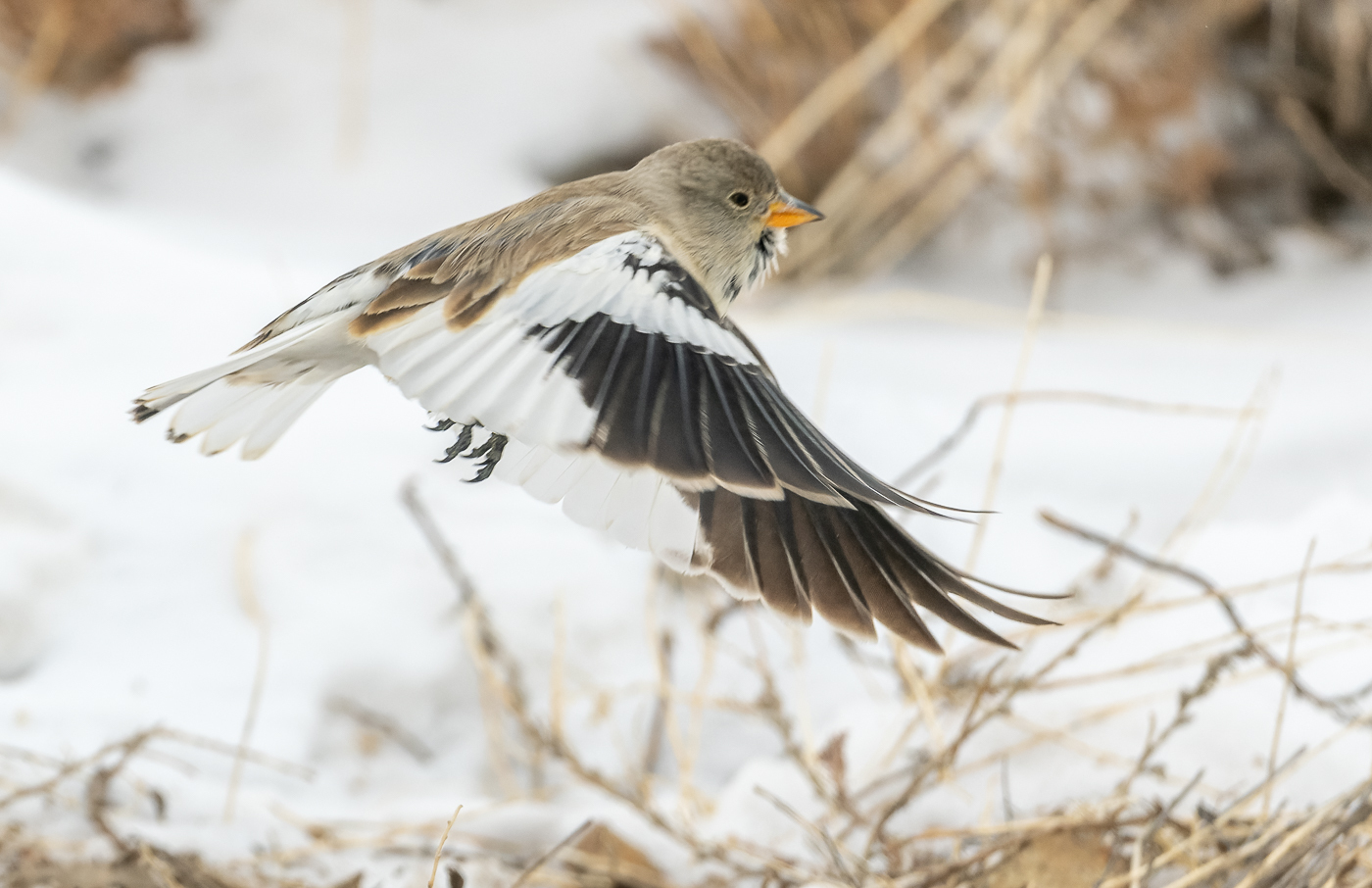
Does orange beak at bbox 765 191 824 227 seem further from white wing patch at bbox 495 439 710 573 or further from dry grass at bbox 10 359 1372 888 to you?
white wing patch at bbox 495 439 710 573

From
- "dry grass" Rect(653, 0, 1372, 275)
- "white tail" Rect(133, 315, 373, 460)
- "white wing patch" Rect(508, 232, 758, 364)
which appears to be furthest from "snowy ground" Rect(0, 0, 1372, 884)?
"white wing patch" Rect(508, 232, 758, 364)

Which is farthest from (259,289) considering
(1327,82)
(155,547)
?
(1327,82)

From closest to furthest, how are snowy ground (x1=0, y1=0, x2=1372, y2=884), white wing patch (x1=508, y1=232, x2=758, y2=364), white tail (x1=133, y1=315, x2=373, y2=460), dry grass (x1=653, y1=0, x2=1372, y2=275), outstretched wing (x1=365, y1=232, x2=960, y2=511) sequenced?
outstretched wing (x1=365, y1=232, x2=960, y2=511) < white wing patch (x1=508, y1=232, x2=758, y2=364) < white tail (x1=133, y1=315, x2=373, y2=460) < snowy ground (x1=0, y1=0, x2=1372, y2=884) < dry grass (x1=653, y1=0, x2=1372, y2=275)

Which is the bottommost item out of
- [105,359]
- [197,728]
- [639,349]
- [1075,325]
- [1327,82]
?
[197,728]

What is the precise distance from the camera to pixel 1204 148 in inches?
119

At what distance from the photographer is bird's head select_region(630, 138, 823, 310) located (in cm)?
148

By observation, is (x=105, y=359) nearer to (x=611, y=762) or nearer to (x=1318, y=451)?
(x=611, y=762)

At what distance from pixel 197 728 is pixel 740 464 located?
125 centimetres

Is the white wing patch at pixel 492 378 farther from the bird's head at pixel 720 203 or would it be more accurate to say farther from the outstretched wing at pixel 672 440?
the bird's head at pixel 720 203

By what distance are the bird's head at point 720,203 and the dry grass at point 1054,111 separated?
157 cm

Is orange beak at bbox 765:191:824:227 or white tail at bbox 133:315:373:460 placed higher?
orange beak at bbox 765:191:824:227

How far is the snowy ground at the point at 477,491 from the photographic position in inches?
66.2

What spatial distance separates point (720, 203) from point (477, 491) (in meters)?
1.06

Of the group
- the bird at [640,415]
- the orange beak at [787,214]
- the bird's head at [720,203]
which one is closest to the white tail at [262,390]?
the bird at [640,415]
